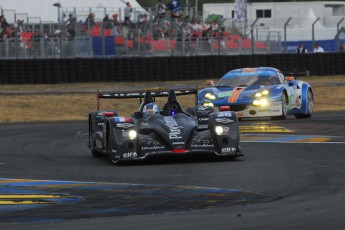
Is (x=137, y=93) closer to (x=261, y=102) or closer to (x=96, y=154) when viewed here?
(x=96, y=154)

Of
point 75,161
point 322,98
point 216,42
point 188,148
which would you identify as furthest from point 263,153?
point 216,42

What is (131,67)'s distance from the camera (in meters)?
32.3

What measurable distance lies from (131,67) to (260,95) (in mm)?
10416

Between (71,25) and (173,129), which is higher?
(71,25)

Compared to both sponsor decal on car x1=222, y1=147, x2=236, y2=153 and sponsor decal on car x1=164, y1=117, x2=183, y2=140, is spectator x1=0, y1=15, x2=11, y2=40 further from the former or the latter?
sponsor decal on car x1=222, y1=147, x2=236, y2=153

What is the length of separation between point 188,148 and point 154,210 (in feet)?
15.9

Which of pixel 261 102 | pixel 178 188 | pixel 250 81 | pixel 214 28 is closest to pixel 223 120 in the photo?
pixel 178 188

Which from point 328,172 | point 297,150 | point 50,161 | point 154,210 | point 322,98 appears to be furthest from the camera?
point 322,98

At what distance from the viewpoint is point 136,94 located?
15414mm

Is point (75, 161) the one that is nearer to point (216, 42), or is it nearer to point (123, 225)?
point (123, 225)

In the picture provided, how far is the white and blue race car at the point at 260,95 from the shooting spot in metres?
22.5

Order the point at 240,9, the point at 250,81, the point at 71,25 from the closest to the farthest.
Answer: the point at 250,81, the point at 71,25, the point at 240,9

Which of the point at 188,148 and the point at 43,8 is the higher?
the point at 43,8

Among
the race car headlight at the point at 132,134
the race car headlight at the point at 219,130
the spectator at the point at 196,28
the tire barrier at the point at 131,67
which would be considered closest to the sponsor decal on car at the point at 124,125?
the race car headlight at the point at 132,134
